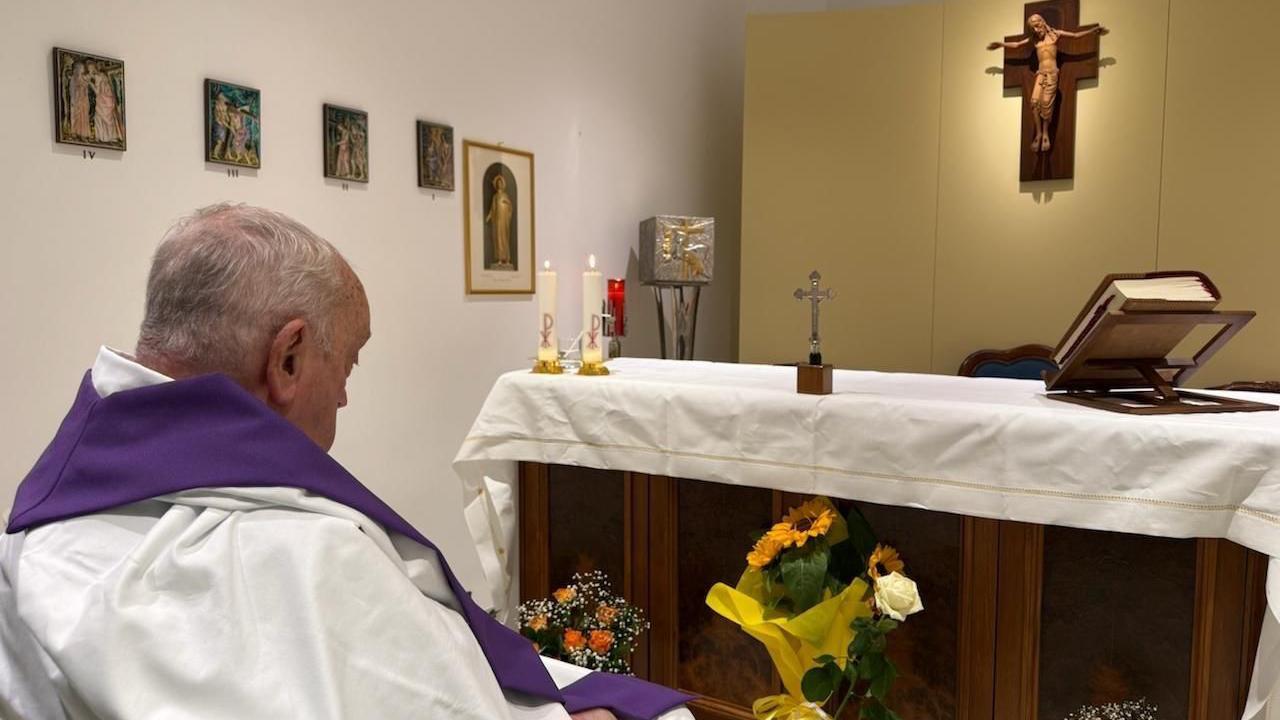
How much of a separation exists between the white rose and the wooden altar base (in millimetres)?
338

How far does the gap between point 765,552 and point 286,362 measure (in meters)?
1.36

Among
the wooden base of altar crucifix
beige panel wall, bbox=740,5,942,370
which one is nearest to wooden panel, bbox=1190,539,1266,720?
the wooden base of altar crucifix

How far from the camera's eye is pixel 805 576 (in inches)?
86.7

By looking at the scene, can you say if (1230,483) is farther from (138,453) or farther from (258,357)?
(138,453)

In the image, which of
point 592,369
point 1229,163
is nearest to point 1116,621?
point 592,369

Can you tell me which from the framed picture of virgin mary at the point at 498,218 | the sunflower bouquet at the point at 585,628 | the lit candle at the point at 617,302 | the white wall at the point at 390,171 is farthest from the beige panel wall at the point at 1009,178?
the sunflower bouquet at the point at 585,628

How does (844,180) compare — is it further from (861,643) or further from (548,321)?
(861,643)

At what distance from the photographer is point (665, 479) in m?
2.71

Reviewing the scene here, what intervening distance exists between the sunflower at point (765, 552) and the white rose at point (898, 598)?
12.0 inches

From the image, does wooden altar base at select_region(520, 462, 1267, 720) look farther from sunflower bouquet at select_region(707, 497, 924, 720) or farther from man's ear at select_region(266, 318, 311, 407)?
man's ear at select_region(266, 318, 311, 407)

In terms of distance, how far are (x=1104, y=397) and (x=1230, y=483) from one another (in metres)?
0.44

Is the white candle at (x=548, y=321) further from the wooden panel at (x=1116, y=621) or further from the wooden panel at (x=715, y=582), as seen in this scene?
the wooden panel at (x=1116, y=621)

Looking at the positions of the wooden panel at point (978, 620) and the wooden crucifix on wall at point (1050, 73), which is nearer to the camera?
the wooden panel at point (978, 620)

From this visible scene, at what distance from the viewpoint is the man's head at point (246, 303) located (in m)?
1.22
